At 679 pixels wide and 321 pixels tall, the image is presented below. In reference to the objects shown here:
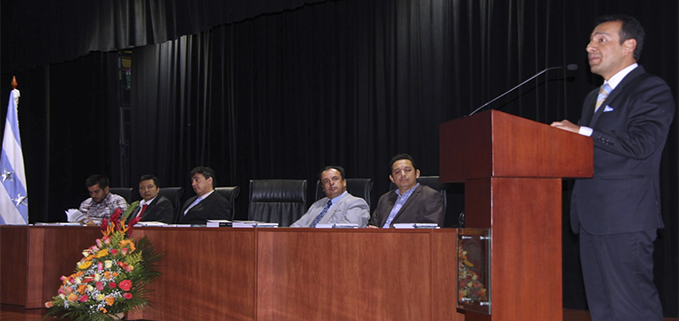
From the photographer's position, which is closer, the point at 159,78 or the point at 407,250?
the point at 407,250

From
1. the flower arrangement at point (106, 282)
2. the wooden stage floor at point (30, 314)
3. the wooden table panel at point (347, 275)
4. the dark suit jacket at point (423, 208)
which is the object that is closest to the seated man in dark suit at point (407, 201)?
the dark suit jacket at point (423, 208)

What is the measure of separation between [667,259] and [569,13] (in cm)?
168

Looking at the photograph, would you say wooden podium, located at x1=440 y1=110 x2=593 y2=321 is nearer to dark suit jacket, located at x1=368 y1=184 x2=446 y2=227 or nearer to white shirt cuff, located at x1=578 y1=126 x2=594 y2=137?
white shirt cuff, located at x1=578 y1=126 x2=594 y2=137

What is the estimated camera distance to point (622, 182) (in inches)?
77.8

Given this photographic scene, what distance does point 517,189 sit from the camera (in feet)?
6.30

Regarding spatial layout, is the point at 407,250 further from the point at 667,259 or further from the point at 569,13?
the point at 569,13

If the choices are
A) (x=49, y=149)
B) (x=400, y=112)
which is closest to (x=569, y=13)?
(x=400, y=112)

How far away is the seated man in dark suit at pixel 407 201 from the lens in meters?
3.94

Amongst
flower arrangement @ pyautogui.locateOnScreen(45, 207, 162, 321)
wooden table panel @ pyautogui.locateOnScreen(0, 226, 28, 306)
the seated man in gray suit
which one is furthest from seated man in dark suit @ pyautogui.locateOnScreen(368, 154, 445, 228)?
wooden table panel @ pyautogui.locateOnScreen(0, 226, 28, 306)

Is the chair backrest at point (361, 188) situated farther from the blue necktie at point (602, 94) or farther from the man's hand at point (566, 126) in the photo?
the man's hand at point (566, 126)

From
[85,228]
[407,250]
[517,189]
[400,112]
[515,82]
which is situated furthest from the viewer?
[400,112]

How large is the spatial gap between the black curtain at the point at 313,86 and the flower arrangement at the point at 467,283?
2.47 meters

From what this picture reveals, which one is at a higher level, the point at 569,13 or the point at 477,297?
the point at 569,13

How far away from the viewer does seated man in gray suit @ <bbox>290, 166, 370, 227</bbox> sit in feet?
14.0
